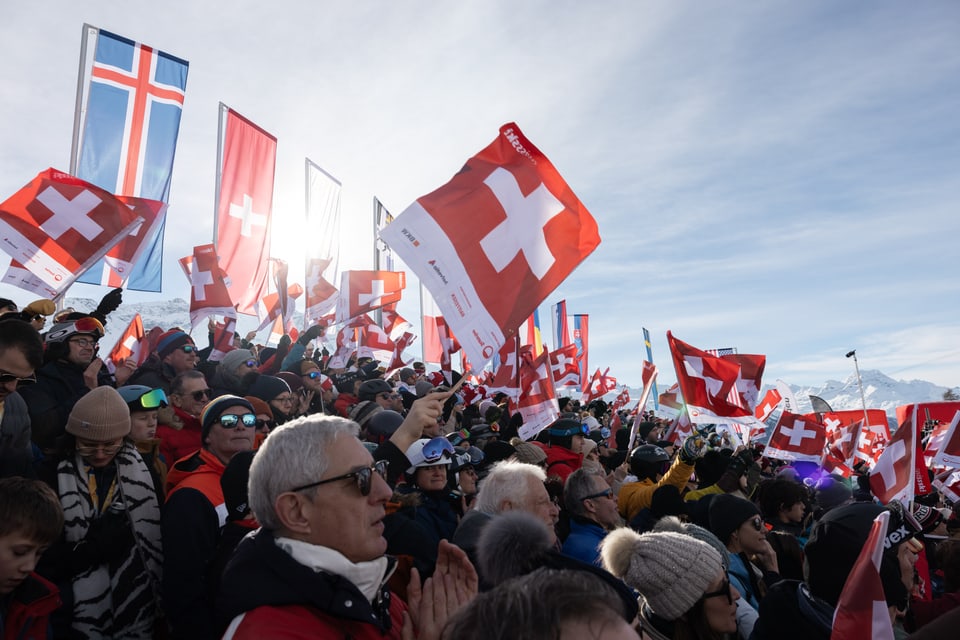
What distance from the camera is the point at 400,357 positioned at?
59.4 ft

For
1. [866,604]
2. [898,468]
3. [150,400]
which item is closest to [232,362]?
[150,400]

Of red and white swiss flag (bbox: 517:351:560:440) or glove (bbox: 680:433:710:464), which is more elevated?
red and white swiss flag (bbox: 517:351:560:440)

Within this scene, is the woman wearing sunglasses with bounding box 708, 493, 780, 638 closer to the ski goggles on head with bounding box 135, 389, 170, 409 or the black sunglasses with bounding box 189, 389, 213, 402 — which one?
the ski goggles on head with bounding box 135, 389, 170, 409

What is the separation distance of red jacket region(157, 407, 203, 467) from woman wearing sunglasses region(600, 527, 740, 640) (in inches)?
142

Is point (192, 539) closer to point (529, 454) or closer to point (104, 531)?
point (104, 531)

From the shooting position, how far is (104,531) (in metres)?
3.35

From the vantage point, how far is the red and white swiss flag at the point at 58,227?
6.80 m

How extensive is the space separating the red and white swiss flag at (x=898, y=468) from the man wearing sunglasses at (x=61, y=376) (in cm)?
709

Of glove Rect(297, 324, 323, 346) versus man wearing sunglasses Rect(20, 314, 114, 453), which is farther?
glove Rect(297, 324, 323, 346)

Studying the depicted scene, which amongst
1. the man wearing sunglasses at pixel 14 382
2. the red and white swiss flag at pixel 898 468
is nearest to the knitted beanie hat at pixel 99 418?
the man wearing sunglasses at pixel 14 382

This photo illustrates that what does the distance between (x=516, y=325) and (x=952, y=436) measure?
7.27 meters

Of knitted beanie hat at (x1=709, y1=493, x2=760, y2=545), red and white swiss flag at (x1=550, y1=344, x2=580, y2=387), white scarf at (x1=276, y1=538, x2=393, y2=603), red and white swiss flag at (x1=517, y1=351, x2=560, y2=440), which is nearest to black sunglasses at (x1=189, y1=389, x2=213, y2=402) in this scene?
white scarf at (x1=276, y1=538, x2=393, y2=603)

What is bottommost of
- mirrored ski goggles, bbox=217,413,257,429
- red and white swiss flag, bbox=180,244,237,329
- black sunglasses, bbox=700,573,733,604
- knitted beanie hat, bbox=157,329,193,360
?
black sunglasses, bbox=700,573,733,604

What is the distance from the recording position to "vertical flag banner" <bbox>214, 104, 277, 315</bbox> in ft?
41.8
